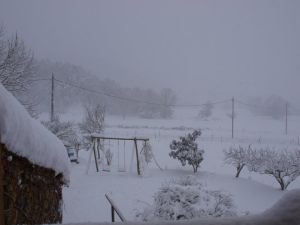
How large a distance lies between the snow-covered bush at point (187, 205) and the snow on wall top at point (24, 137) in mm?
3456

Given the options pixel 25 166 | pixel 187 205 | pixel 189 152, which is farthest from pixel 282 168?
pixel 25 166

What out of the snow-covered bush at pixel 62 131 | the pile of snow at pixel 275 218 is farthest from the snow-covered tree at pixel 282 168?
the pile of snow at pixel 275 218

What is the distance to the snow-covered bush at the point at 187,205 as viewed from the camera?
23.7 feet

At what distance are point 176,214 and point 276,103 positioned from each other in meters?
55.8

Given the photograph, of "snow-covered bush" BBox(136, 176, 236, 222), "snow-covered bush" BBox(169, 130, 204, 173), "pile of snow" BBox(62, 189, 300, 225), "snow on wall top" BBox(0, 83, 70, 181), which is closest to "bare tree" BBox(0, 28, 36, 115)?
"snow-covered bush" BBox(169, 130, 204, 173)

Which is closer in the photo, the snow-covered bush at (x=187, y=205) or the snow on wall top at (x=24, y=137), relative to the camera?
the snow on wall top at (x=24, y=137)

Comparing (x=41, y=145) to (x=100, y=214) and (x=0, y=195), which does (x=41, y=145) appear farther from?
(x=100, y=214)

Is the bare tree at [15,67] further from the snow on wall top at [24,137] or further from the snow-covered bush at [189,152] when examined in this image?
the snow on wall top at [24,137]

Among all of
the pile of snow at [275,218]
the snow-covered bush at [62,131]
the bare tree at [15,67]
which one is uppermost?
the bare tree at [15,67]

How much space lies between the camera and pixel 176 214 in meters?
7.26

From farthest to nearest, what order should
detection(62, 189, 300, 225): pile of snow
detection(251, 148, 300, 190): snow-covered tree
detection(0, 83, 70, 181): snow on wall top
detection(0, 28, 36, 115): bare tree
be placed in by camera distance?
detection(251, 148, 300, 190): snow-covered tree < detection(0, 28, 36, 115): bare tree < detection(0, 83, 70, 181): snow on wall top < detection(62, 189, 300, 225): pile of snow

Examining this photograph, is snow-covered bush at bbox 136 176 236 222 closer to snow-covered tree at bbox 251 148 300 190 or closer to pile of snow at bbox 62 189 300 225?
snow-covered tree at bbox 251 148 300 190

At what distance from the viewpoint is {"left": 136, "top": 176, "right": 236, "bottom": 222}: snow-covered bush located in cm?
721

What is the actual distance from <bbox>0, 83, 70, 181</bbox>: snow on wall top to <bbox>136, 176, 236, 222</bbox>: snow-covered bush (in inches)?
136
